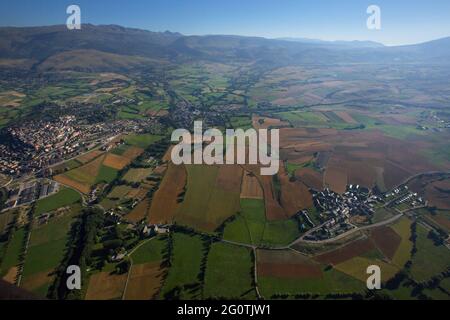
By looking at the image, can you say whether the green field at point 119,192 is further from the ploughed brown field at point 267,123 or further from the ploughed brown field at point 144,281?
the ploughed brown field at point 267,123

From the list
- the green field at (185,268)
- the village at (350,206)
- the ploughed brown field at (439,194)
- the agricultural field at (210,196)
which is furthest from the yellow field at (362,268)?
the ploughed brown field at (439,194)

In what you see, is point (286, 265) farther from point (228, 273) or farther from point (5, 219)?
point (5, 219)

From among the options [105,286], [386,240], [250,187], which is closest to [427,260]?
[386,240]

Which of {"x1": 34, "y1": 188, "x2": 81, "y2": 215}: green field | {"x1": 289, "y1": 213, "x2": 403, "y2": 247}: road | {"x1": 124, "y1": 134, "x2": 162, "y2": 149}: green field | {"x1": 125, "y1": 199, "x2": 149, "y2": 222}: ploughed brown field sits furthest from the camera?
{"x1": 124, "y1": 134, "x2": 162, "y2": 149}: green field

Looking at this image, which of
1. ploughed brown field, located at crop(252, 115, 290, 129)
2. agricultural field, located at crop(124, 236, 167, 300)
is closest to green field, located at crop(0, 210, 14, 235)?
agricultural field, located at crop(124, 236, 167, 300)

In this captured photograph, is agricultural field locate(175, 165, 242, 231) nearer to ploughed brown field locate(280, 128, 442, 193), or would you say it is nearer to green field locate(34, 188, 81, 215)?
ploughed brown field locate(280, 128, 442, 193)

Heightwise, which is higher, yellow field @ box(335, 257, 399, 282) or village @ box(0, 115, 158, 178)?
village @ box(0, 115, 158, 178)
